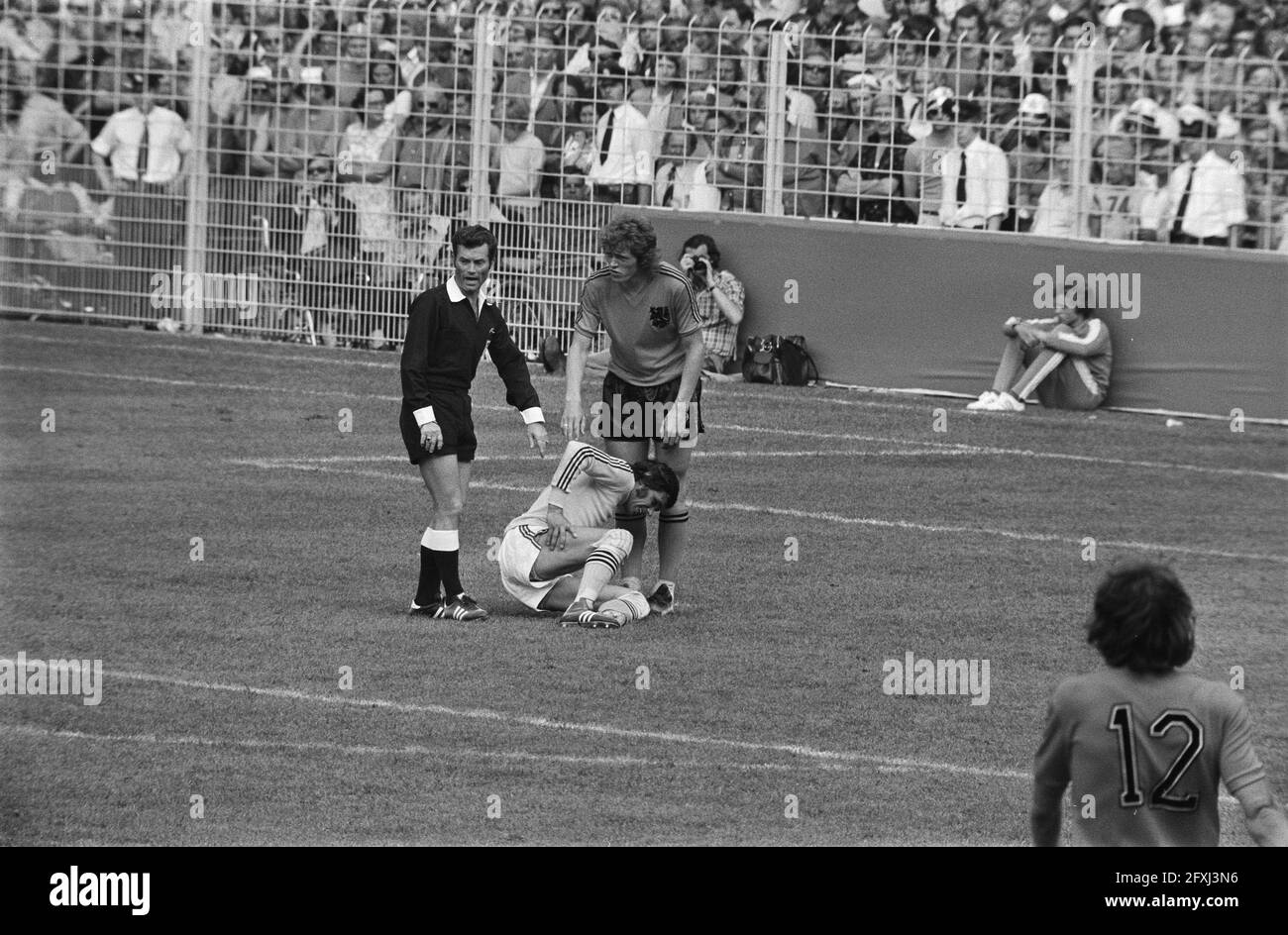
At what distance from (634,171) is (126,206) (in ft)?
18.4

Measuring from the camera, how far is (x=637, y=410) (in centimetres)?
1237

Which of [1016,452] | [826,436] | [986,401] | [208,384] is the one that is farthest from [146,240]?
[1016,452]

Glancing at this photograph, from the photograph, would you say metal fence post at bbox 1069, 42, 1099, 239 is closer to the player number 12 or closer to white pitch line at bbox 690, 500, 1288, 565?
white pitch line at bbox 690, 500, 1288, 565

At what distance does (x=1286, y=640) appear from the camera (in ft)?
39.9

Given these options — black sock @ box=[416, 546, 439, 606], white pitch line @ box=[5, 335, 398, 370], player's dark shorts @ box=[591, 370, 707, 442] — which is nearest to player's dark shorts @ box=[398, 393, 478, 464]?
black sock @ box=[416, 546, 439, 606]

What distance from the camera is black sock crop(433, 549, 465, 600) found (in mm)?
11883

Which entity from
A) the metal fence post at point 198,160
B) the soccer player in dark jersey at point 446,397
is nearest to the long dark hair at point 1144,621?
the soccer player in dark jersey at point 446,397

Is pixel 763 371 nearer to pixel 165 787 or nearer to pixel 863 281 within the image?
pixel 863 281

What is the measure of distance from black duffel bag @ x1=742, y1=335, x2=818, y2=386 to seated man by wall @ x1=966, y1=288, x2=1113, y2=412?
181 cm

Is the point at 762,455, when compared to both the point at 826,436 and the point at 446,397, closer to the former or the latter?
the point at 826,436

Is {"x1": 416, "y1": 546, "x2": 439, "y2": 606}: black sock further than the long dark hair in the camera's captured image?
Yes

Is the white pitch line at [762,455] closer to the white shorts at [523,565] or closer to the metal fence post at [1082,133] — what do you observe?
the metal fence post at [1082,133]

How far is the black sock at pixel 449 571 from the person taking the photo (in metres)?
11.9

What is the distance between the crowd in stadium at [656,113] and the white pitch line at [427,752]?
12354mm
